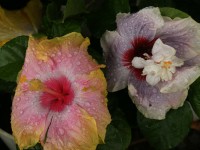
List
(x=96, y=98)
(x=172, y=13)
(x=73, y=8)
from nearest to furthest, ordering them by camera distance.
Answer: (x=96, y=98), (x=172, y=13), (x=73, y=8)

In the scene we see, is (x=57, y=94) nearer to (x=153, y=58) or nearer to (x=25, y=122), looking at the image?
(x=25, y=122)

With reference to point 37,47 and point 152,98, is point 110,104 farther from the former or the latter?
point 37,47

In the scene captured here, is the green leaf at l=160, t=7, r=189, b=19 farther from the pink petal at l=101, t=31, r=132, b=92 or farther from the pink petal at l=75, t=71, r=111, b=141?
the pink petal at l=75, t=71, r=111, b=141

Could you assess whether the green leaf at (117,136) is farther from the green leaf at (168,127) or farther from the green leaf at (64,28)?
the green leaf at (64,28)

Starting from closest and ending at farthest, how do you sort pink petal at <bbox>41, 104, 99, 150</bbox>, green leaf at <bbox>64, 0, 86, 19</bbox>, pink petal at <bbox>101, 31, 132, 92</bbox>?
pink petal at <bbox>41, 104, 99, 150</bbox> < pink petal at <bbox>101, 31, 132, 92</bbox> < green leaf at <bbox>64, 0, 86, 19</bbox>

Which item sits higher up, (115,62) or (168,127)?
(115,62)

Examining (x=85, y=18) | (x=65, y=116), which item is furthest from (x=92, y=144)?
(x=85, y=18)

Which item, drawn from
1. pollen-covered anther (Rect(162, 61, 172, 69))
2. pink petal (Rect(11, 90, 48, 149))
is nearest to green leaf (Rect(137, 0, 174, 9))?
pollen-covered anther (Rect(162, 61, 172, 69))

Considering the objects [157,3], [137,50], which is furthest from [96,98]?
[157,3]
